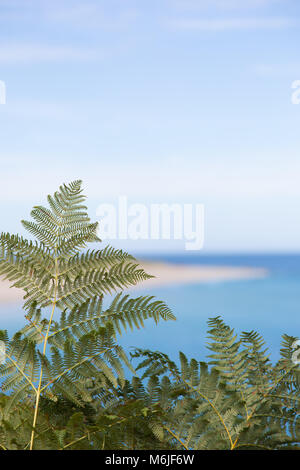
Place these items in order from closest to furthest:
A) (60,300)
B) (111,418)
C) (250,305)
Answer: (111,418), (60,300), (250,305)

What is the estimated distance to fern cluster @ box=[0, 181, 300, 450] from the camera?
0.69m

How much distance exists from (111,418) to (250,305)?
431 inches

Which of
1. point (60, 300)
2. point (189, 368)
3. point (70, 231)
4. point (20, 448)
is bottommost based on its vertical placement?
point (20, 448)

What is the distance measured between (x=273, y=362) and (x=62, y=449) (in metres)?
0.39

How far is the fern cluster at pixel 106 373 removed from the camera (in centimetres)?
69

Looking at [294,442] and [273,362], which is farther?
[273,362]

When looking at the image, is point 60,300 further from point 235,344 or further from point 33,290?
point 235,344

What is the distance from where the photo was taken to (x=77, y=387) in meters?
0.71

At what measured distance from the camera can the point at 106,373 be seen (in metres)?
0.70

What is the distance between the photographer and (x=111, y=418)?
23.9 inches

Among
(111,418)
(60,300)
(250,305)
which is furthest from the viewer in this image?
(250,305)

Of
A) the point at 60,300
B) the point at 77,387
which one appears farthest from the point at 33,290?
the point at 77,387

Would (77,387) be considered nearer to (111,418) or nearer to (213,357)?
(111,418)

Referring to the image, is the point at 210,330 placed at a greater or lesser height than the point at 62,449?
greater
